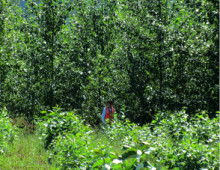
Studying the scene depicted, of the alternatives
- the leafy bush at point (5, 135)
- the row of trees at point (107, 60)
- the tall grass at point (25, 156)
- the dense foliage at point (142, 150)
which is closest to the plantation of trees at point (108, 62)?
the row of trees at point (107, 60)

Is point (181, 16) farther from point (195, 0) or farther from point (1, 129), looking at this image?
point (1, 129)

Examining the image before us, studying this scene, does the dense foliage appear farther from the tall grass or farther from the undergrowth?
the tall grass

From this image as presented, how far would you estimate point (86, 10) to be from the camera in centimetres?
1797

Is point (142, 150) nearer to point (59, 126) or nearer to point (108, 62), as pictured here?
point (59, 126)

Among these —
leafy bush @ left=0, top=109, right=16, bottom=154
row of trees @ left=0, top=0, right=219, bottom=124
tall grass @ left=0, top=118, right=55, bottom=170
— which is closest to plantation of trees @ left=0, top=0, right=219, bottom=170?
row of trees @ left=0, top=0, right=219, bottom=124

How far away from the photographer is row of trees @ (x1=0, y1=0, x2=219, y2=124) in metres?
14.9

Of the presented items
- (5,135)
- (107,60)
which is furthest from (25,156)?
(107,60)

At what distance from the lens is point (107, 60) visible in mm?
17984

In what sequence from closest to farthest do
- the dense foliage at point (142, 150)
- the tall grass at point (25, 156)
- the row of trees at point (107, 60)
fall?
the dense foliage at point (142, 150) < the tall grass at point (25, 156) < the row of trees at point (107, 60)

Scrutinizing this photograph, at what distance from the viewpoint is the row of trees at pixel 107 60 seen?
1492 cm

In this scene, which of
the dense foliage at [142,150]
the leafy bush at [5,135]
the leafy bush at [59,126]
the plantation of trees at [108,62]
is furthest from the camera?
the plantation of trees at [108,62]

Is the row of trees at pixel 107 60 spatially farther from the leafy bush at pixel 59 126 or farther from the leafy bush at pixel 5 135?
the leafy bush at pixel 59 126

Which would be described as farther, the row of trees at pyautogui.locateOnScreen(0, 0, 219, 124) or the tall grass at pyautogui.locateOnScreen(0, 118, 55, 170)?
the row of trees at pyautogui.locateOnScreen(0, 0, 219, 124)

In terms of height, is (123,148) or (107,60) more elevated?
(123,148)
